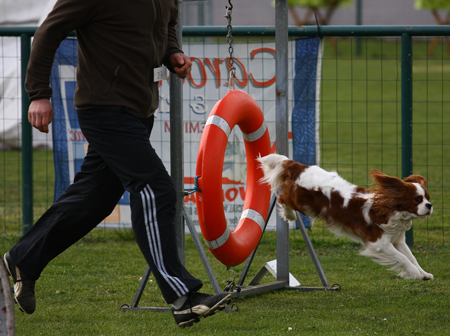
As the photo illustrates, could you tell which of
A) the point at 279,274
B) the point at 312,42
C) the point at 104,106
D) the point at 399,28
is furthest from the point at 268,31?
the point at 104,106

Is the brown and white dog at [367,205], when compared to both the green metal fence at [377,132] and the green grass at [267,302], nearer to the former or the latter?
the green grass at [267,302]

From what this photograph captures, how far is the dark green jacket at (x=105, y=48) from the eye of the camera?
2777 millimetres

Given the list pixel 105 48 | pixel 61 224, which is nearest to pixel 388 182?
pixel 105 48

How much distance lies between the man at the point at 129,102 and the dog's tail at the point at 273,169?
838 mm

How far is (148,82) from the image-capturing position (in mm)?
3000

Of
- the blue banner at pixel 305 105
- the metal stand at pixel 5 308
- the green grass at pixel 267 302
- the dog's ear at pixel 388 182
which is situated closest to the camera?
the metal stand at pixel 5 308

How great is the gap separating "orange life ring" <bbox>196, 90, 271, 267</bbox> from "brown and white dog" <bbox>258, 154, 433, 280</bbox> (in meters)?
0.29

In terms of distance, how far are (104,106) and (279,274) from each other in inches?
66.9

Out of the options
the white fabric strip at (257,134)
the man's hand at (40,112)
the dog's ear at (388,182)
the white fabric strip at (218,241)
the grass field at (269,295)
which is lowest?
the grass field at (269,295)

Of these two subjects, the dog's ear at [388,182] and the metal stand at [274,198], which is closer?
the dog's ear at [388,182]

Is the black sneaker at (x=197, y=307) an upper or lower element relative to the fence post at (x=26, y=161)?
lower

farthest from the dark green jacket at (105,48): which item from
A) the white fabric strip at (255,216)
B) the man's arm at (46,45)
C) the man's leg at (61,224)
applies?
the white fabric strip at (255,216)

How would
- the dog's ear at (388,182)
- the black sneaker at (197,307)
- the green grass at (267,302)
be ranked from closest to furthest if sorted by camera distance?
the black sneaker at (197,307) < the green grass at (267,302) < the dog's ear at (388,182)

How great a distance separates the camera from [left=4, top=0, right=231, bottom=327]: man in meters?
2.78
